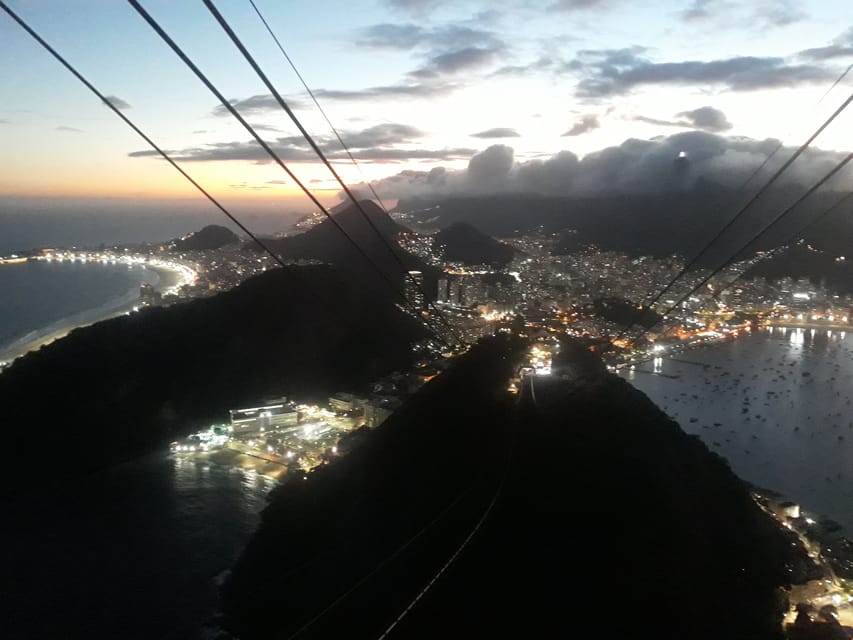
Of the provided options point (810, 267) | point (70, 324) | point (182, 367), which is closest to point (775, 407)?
point (182, 367)

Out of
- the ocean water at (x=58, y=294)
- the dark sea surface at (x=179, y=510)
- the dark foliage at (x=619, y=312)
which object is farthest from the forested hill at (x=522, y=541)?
the ocean water at (x=58, y=294)

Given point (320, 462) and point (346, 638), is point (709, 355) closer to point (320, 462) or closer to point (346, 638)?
point (320, 462)

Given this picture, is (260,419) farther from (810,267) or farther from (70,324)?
(810,267)

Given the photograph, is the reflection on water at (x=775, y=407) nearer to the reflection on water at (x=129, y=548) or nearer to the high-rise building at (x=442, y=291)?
the high-rise building at (x=442, y=291)

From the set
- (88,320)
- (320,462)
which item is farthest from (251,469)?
(88,320)

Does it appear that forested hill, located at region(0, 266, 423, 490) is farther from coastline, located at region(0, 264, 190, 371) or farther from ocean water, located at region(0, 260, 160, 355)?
ocean water, located at region(0, 260, 160, 355)

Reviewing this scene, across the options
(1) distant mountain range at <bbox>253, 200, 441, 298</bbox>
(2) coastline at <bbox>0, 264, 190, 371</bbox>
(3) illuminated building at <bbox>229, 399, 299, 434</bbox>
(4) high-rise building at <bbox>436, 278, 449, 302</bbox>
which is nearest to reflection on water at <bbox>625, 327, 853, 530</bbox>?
(4) high-rise building at <bbox>436, 278, 449, 302</bbox>
